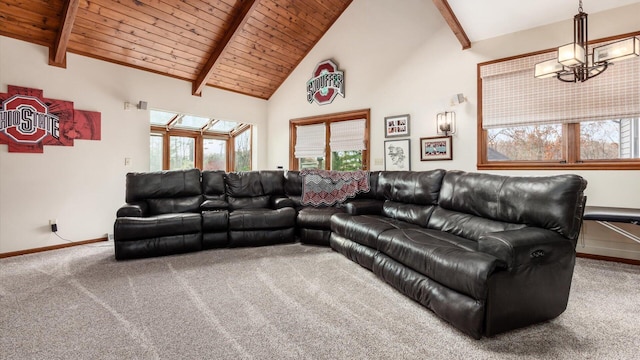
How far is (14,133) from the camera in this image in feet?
12.1

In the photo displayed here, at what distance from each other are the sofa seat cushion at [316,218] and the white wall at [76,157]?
114 inches

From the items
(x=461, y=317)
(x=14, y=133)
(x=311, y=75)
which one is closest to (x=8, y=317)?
(x=14, y=133)

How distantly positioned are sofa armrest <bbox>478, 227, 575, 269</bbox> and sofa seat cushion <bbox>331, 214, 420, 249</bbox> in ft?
3.53

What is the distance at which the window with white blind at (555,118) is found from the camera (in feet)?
10.8

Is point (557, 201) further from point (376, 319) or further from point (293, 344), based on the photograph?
point (293, 344)

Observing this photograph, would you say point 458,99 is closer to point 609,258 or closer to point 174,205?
point 609,258

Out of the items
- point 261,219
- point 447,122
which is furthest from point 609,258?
point 261,219

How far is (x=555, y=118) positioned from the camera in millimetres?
3648

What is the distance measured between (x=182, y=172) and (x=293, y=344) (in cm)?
338

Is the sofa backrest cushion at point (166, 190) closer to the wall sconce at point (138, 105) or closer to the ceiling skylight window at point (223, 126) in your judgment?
the wall sconce at point (138, 105)

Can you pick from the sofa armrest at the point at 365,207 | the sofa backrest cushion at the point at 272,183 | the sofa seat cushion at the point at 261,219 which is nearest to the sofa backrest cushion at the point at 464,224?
the sofa armrest at the point at 365,207

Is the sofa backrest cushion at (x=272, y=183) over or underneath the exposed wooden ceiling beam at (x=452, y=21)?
underneath

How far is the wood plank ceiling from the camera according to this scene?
3.70 metres

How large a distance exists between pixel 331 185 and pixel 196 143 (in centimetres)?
398
